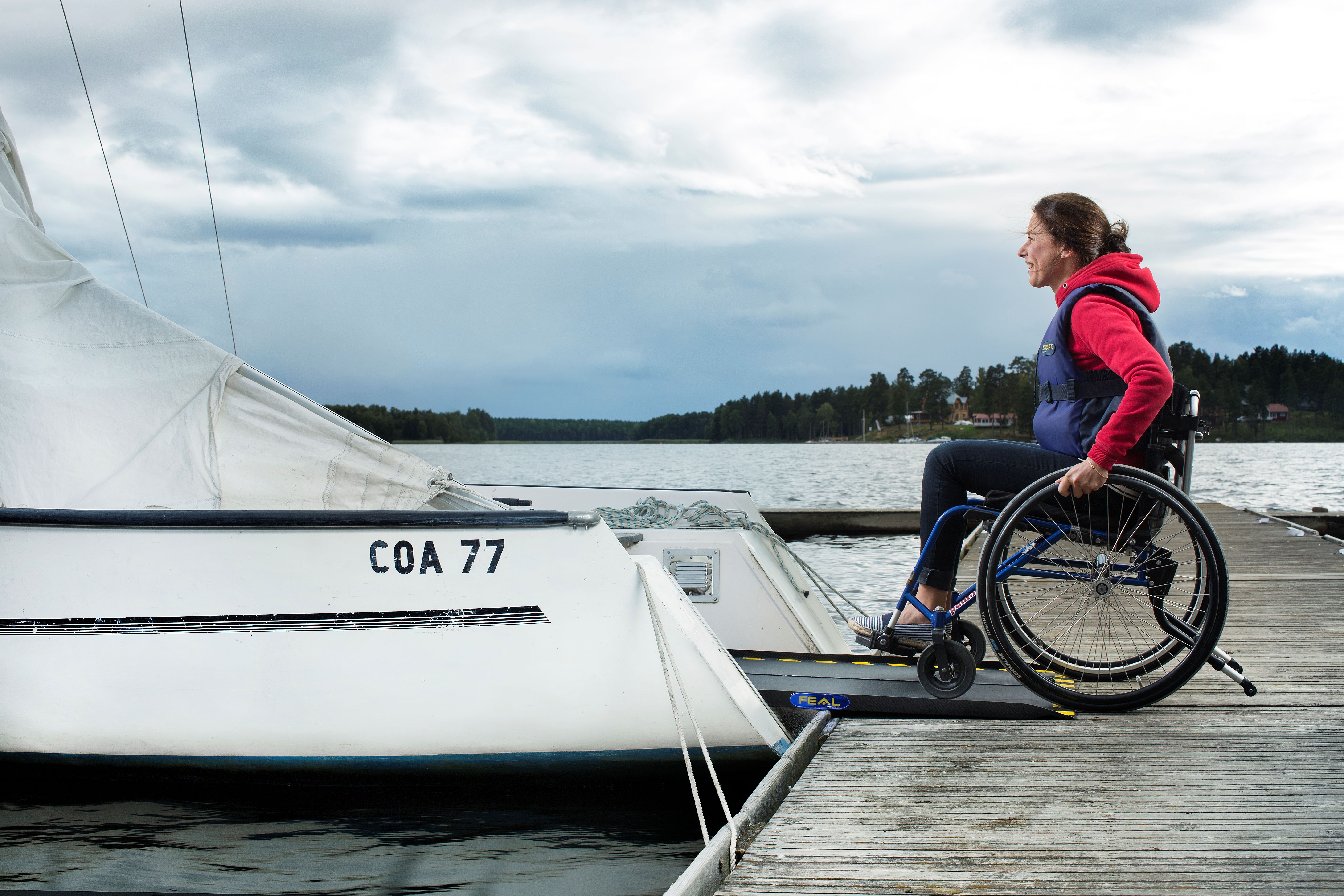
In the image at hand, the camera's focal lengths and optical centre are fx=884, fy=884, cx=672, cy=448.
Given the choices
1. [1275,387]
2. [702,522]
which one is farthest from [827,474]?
[1275,387]

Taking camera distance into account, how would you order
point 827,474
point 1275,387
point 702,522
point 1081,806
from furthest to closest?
point 1275,387, point 827,474, point 702,522, point 1081,806

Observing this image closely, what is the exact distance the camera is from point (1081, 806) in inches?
89.8

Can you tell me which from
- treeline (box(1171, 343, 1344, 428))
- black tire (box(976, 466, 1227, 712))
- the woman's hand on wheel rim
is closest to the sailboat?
black tire (box(976, 466, 1227, 712))

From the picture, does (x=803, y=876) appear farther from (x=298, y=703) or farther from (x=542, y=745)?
(x=298, y=703)

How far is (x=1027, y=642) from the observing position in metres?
2.60

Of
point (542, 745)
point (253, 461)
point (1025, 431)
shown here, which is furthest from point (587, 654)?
point (1025, 431)

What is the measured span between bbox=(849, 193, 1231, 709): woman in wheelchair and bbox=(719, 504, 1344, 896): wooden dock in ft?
0.70

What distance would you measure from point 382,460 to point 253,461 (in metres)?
0.48

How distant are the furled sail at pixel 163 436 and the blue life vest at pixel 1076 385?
6.98 feet

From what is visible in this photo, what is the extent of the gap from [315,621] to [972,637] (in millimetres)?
2140

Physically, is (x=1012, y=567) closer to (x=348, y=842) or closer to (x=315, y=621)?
(x=315, y=621)

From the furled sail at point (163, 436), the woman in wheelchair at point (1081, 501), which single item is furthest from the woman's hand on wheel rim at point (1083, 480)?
the furled sail at point (163, 436)

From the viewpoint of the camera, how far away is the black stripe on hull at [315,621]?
2.90m

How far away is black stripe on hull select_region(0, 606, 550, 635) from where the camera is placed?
2.90 metres
